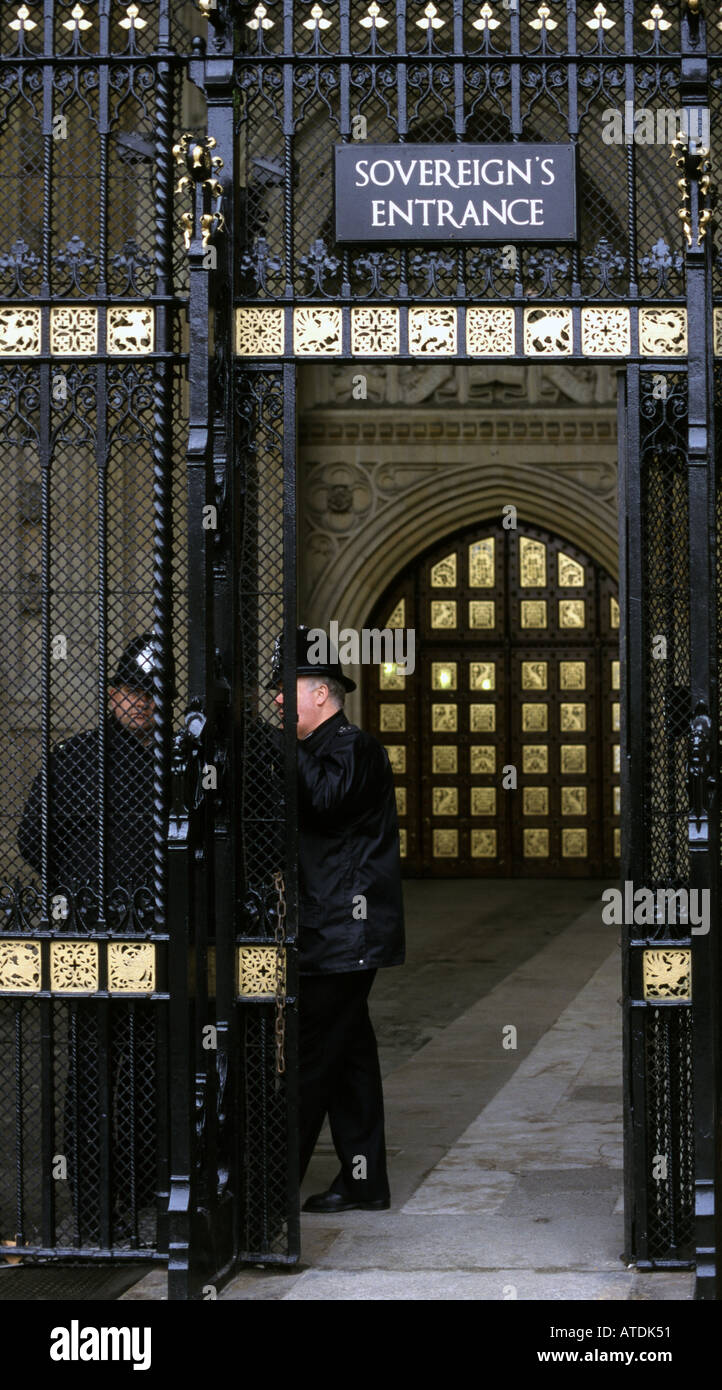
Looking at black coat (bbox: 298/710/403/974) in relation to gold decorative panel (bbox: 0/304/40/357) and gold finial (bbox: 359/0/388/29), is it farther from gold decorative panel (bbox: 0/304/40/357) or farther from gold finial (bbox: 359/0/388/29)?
gold finial (bbox: 359/0/388/29)

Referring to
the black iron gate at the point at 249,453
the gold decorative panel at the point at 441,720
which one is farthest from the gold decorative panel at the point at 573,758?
the black iron gate at the point at 249,453

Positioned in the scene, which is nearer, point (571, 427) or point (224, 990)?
point (224, 990)

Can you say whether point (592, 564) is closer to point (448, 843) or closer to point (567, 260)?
point (448, 843)

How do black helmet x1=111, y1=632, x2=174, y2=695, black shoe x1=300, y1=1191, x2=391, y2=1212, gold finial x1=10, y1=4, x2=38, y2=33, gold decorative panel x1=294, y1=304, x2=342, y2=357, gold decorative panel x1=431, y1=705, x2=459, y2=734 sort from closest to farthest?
gold decorative panel x1=294, y1=304, x2=342, y2=357 → gold finial x1=10, y1=4, x2=38, y2=33 → black helmet x1=111, y1=632, x2=174, y2=695 → black shoe x1=300, y1=1191, x2=391, y2=1212 → gold decorative panel x1=431, y1=705, x2=459, y2=734

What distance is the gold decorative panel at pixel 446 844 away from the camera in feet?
60.5

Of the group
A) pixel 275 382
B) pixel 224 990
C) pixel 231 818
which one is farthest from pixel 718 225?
pixel 224 990

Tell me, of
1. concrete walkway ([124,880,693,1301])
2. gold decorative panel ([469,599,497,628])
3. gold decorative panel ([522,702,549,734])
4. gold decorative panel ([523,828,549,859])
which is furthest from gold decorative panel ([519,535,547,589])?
concrete walkway ([124,880,693,1301])

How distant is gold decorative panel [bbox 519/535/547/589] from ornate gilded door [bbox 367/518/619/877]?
0.03ft

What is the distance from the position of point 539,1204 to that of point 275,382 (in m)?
3.03

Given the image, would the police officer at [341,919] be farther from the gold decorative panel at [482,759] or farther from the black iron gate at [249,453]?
the gold decorative panel at [482,759]

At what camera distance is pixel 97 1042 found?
228 inches

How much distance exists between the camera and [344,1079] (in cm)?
632

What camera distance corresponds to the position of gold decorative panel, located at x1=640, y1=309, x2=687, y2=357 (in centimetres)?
566

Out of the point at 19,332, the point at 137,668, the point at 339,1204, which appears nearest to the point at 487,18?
the point at 19,332
